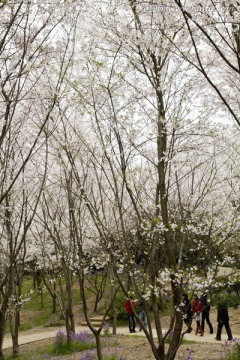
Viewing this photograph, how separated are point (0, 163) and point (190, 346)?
6.58 m

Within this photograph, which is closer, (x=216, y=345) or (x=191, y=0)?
(x=191, y=0)

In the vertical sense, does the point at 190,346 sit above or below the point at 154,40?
below

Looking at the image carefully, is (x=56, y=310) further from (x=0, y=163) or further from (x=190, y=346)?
(x=0, y=163)

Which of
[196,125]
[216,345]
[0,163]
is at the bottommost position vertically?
[216,345]

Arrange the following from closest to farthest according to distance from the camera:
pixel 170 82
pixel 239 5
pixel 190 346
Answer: pixel 239 5 < pixel 170 82 < pixel 190 346

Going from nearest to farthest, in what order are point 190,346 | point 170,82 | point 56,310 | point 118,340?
1. point 170,82
2. point 190,346
3. point 118,340
4. point 56,310

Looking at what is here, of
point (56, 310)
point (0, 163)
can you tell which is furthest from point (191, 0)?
point (56, 310)

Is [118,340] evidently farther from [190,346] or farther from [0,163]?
[0,163]

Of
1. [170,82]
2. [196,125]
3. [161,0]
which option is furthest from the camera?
[196,125]

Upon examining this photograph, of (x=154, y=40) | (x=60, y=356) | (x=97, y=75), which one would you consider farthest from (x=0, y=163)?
(x=60, y=356)

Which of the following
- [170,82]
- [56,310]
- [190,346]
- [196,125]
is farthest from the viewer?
[56,310]

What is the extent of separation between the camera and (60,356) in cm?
998

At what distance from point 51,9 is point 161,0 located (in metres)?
1.09

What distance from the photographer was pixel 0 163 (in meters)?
5.39
